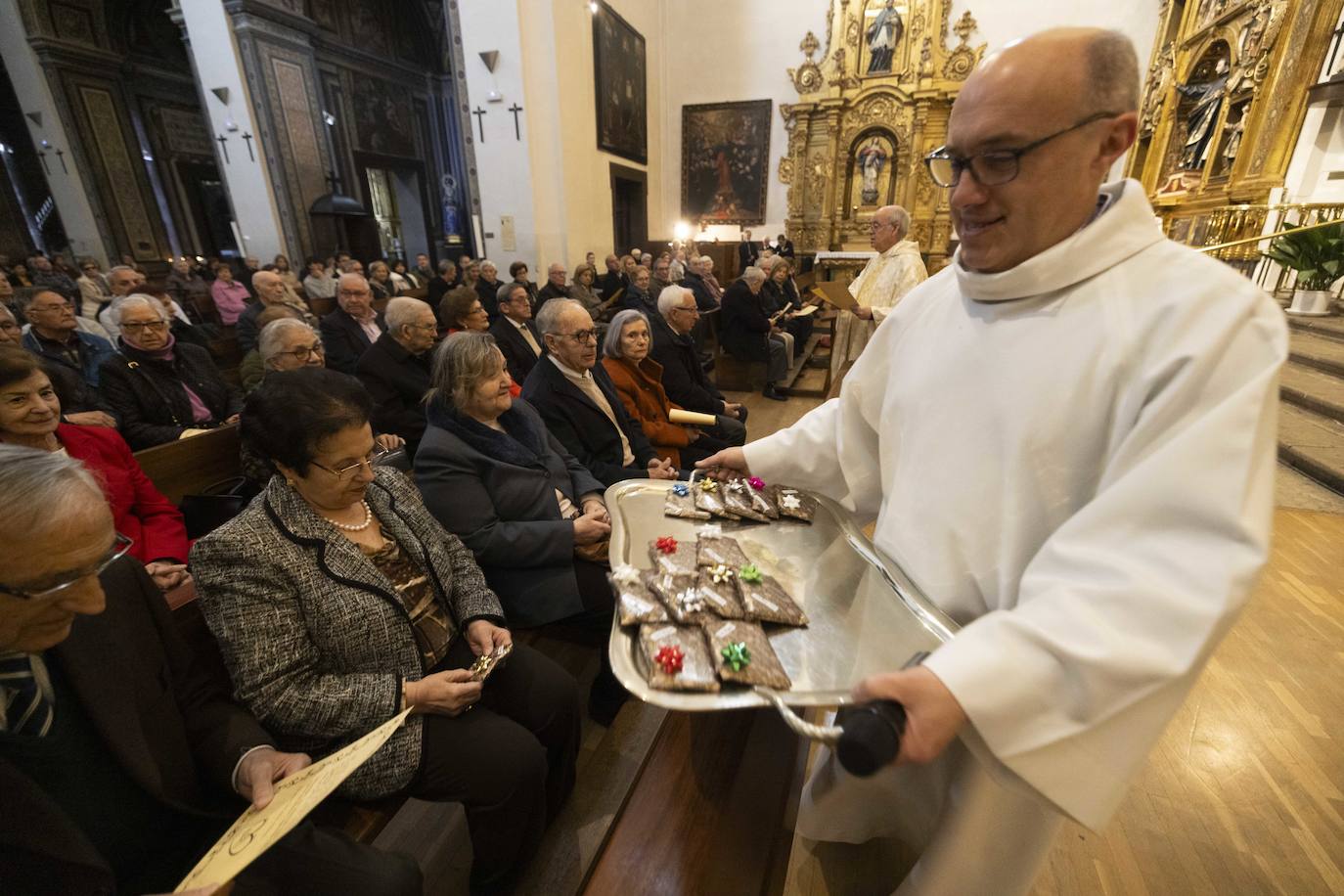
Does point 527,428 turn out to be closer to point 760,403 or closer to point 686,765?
point 686,765

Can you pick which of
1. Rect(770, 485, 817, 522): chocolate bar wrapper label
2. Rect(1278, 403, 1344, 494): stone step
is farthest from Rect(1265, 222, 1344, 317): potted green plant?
Rect(770, 485, 817, 522): chocolate bar wrapper label

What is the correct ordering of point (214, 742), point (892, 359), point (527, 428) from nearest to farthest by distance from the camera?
point (214, 742) < point (892, 359) < point (527, 428)

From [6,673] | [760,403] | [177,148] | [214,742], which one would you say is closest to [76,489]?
[6,673]

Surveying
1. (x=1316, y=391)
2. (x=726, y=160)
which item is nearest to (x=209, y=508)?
(x=1316, y=391)

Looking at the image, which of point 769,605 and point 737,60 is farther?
point 737,60

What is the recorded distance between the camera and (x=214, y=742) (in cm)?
130

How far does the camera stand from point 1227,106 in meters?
8.94

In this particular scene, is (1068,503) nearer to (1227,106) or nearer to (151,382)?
(151,382)

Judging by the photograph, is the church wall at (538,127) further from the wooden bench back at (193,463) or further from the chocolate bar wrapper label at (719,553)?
the chocolate bar wrapper label at (719,553)

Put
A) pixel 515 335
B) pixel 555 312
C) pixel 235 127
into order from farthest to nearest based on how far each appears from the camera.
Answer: pixel 235 127
pixel 515 335
pixel 555 312

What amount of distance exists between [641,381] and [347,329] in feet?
8.14

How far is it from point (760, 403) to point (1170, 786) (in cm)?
492

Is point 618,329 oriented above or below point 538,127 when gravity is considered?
below

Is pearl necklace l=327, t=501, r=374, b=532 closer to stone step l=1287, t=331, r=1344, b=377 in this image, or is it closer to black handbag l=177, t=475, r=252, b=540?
black handbag l=177, t=475, r=252, b=540
